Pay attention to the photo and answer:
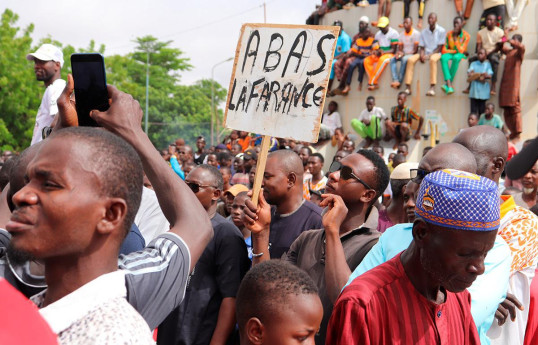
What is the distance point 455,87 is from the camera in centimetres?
1672

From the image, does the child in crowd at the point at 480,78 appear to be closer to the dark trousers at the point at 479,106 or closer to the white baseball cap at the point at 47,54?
the dark trousers at the point at 479,106

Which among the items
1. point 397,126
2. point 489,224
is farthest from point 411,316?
point 397,126

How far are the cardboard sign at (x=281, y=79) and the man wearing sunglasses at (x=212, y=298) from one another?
0.79 m

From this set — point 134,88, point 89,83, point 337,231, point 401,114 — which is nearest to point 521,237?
point 337,231

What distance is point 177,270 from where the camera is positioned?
2.08 metres

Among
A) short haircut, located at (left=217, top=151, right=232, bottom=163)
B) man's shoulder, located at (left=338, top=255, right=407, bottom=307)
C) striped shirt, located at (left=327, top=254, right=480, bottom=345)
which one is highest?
man's shoulder, located at (left=338, top=255, right=407, bottom=307)

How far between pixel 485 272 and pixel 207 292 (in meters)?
1.93

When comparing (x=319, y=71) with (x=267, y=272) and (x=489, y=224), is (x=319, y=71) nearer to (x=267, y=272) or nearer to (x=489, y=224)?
(x=267, y=272)

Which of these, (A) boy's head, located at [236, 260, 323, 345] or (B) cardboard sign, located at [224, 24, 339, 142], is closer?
(A) boy's head, located at [236, 260, 323, 345]

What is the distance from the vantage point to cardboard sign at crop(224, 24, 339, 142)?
156 inches

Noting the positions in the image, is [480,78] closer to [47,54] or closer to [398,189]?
[398,189]

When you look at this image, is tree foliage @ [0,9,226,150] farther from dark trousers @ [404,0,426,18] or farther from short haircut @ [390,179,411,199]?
short haircut @ [390,179,411,199]

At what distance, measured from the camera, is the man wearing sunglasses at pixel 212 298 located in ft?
13.6

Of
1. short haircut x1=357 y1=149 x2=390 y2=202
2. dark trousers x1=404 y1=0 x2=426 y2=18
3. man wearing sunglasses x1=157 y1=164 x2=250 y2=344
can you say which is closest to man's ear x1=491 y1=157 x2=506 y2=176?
short haircut x1=357 y1=149 x2=390 y2=202
